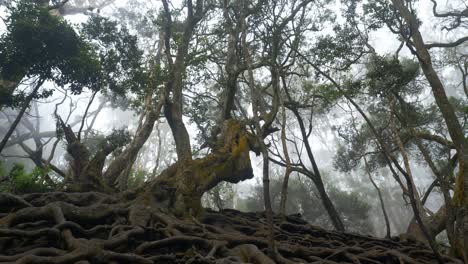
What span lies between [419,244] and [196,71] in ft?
26.6

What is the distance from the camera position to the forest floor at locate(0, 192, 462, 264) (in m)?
3.96

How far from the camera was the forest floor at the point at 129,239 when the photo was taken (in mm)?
3964

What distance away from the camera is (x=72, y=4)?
26.1 meters

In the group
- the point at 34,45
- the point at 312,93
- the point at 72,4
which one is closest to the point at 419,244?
the point at 312,93

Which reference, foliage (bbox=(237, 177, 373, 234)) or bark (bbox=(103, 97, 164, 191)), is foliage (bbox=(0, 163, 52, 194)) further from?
foliage (bbox=(237, 177, 373, 234))

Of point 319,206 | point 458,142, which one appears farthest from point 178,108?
point 319,206

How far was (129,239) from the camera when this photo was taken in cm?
460

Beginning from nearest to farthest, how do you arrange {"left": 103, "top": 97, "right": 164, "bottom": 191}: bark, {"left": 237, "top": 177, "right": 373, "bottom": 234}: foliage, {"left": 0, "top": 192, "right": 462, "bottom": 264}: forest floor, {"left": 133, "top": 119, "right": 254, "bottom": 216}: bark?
{"left": 0, "top": 192, "right": 462, "bottom": 264}: forest floor < {"left": 133, "top": 119, "right": 254, "bottom": 216}: bark < {"left": 103, "top": 97, "right": 164, "bottom": 191}: bark < {"left": 237, "top": 177, "right": 373, "bottom": 234}: foliage

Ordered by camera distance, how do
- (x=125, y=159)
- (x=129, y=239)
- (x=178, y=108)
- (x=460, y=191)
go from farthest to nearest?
1. (x=125, y=159)
2. (x=178, y=108)
3. (x=460, y=191)
4. (x=129, y=239)

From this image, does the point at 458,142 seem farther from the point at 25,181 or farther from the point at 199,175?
the point at 25,181

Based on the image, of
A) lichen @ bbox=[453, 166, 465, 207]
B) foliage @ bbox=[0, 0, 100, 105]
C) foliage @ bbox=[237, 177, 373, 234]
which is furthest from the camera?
foliage @ bbox=[237, 177, 373, 234]

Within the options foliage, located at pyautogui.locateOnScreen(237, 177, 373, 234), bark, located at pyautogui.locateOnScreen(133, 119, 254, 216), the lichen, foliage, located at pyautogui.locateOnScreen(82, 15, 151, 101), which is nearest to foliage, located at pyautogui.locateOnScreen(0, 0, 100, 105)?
foliage, located at pyautogui.locateOnScreen(82, 15, 151, 101)

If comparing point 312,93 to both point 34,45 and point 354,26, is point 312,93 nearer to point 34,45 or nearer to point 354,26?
point 354,26

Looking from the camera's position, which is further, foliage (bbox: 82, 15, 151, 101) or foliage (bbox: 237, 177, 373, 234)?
foliage (bbox: 237, 177, 373, 234)
